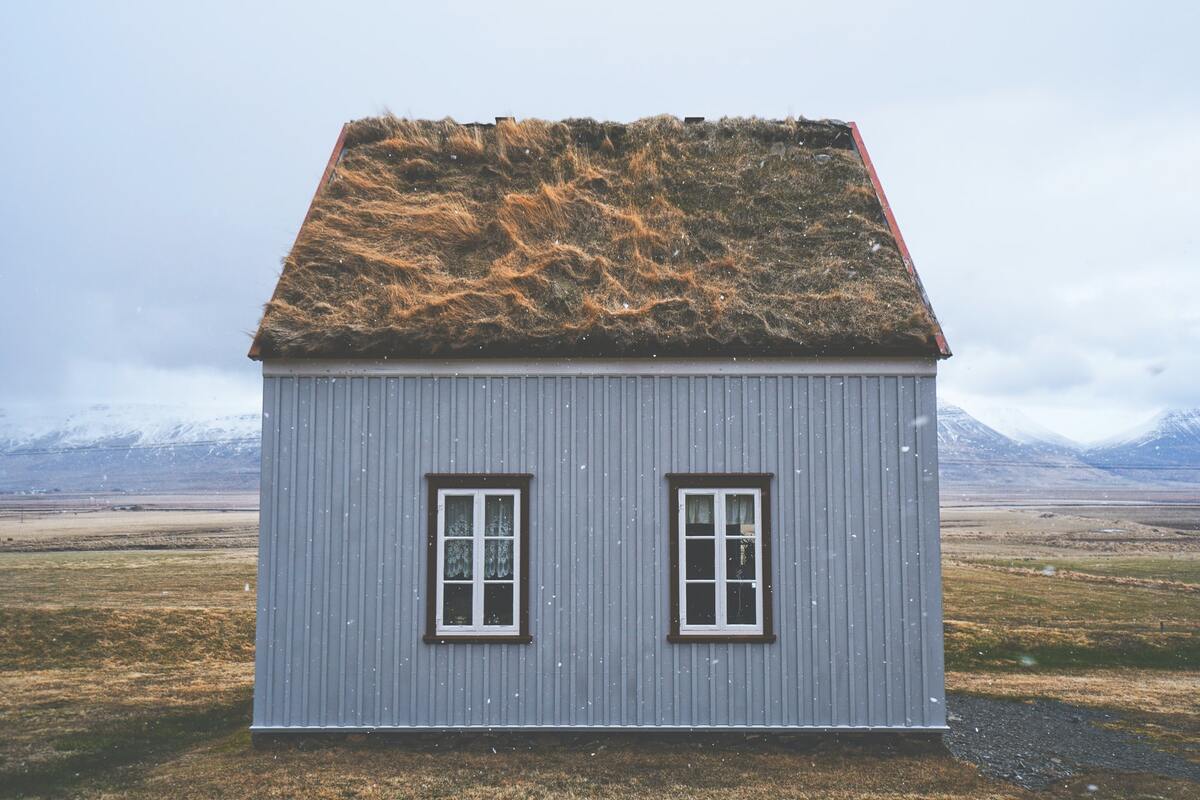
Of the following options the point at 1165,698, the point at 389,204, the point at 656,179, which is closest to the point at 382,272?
the point at 389,204

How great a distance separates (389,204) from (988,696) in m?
12.0

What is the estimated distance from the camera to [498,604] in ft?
31.6

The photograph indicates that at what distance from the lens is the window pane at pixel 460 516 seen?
973 cm

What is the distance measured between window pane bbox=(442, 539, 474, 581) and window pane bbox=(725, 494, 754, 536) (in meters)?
3.08

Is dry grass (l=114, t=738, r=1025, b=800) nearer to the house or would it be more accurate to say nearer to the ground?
the ground

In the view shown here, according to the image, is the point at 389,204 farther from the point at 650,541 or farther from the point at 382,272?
the point at 650,541

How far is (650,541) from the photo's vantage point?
9688 millimetres

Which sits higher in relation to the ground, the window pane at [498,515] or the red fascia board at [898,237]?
the red fascia board at [898,237]

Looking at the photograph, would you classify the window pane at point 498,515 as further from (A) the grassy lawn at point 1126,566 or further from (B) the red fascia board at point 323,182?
(A) the grassy lawn at point 1126,566

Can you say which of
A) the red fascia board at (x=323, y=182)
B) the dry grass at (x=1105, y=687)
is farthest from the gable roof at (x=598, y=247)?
the dry grass at (x=1105, y=687)

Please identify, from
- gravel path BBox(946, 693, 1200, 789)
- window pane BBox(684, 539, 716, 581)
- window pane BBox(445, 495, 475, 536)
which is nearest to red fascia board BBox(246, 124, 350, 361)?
window pane BBox(445, 495, 475, 536)

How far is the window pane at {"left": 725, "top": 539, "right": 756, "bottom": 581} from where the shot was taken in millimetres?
9594

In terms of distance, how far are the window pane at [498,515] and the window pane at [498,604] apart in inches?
24.8

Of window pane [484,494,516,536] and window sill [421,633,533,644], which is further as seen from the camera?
window pane [484,494,516,536]
